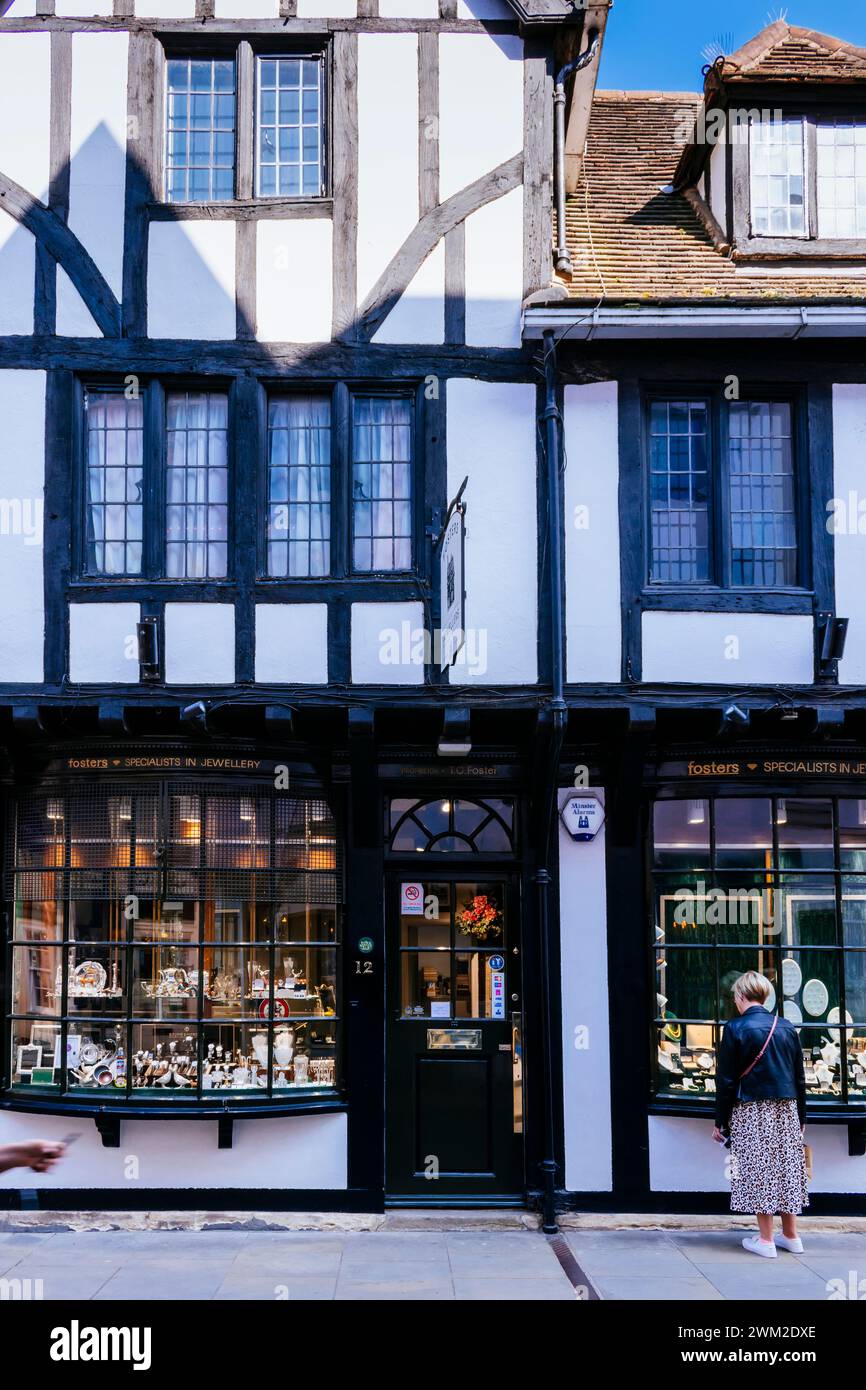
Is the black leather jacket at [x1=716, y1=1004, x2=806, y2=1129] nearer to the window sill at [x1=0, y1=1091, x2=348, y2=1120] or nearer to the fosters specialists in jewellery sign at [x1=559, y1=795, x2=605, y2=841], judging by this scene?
the fosters specialists in jewellery sign at [x1=559, y1=795, x2=605, y2=841]

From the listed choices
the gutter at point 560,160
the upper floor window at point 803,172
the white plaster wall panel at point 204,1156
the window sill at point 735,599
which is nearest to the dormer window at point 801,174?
the upper floor window at point 803,172

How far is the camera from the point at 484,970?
387 inches

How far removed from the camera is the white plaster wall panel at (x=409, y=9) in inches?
390

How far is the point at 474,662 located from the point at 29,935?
3.91 metres

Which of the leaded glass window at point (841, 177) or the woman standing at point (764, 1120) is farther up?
the leaded glass window at point (841, 177)

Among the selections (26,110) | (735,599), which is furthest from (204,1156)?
(26,110)

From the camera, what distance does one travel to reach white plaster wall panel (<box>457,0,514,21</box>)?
32.6 feet

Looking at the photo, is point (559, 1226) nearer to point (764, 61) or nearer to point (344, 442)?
point (344, 442)

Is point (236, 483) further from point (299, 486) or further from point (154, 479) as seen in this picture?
point (154, 479)

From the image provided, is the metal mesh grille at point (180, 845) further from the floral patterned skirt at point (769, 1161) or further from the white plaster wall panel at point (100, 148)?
the white plaster wall panel at point (100, 148)

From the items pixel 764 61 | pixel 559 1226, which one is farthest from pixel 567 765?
pixel 764 61

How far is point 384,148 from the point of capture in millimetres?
9828

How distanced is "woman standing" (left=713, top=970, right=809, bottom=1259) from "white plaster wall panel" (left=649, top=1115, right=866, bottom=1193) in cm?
69

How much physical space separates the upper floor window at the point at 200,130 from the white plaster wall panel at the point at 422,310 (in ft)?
5.21
